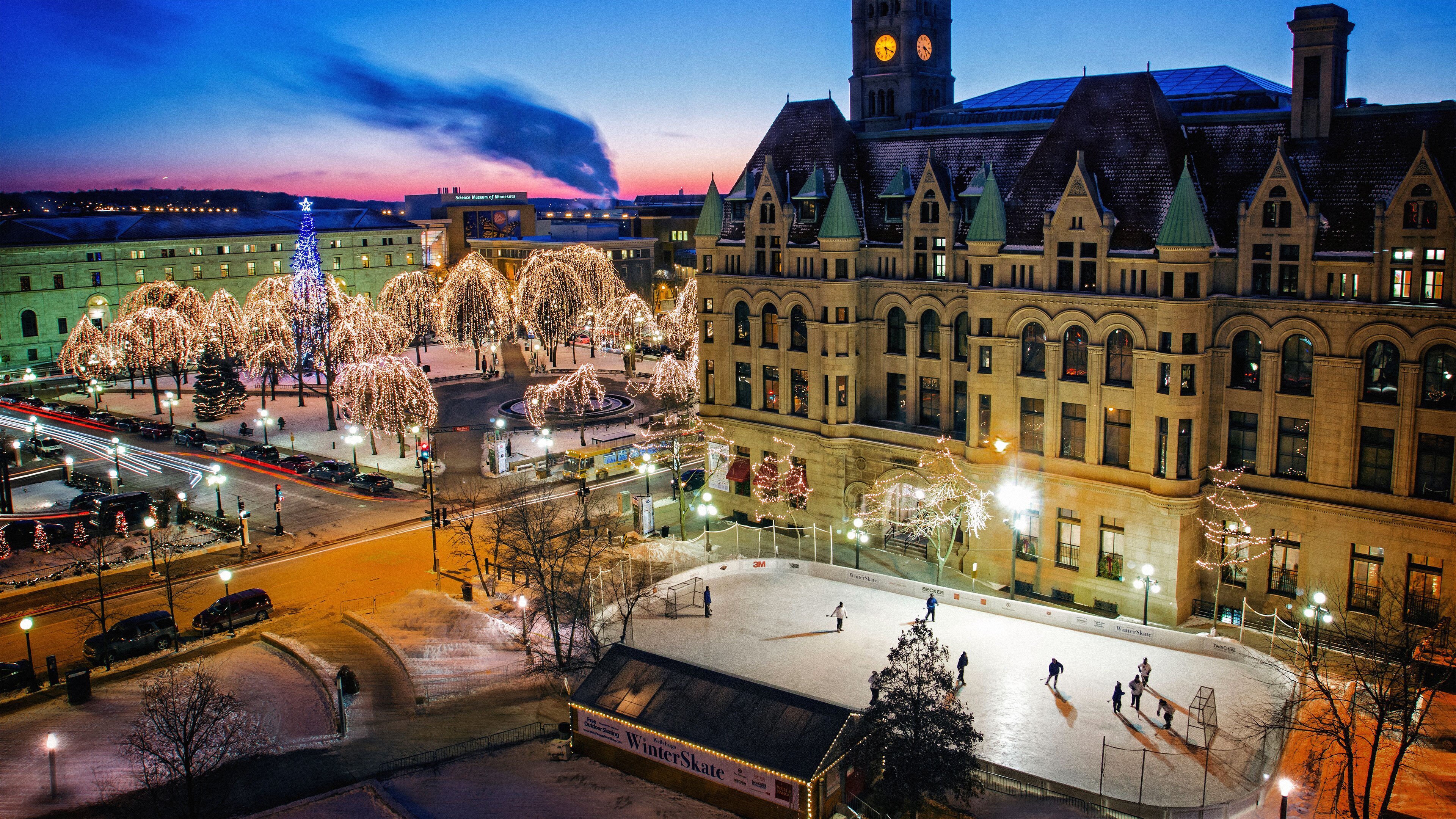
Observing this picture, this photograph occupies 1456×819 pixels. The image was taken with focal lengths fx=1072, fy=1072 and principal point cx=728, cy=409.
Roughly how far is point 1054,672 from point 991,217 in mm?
22298

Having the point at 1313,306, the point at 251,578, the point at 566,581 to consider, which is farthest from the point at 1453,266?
the point at 251,578

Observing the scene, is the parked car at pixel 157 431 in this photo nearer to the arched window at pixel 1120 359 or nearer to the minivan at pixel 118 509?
the minivan at pixel 118 509

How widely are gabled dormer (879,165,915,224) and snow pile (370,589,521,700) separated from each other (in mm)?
29434

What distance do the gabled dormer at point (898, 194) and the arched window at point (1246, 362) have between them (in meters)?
17.9

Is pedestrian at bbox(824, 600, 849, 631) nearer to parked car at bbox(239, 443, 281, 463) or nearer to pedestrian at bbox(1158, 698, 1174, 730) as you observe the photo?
pedestrian at bbox(1158, 698, 1174, 730)

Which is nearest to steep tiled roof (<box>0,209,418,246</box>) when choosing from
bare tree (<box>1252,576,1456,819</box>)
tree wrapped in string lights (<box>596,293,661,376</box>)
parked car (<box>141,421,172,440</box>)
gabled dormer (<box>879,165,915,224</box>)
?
tree wrapped in string lights (<box>596,293,661,376</box>)

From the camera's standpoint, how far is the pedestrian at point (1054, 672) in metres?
39.9

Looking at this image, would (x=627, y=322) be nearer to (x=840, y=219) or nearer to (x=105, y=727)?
(x=840, y=219)

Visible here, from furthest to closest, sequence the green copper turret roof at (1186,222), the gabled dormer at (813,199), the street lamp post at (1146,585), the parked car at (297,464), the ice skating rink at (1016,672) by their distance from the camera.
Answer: the parked car at (297,464) → the gabled dormer at (813,199) → the street lamp post at (1146,585) → the green copper turret roof at (1186,222) → the ice skating rink at (1016,672)

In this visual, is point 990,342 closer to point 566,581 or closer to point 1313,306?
point 1313,306

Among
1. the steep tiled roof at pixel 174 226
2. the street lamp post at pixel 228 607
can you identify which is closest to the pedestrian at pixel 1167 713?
the street lamp post at pixel 228 607

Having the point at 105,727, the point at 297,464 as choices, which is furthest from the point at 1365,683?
the point at 297,464

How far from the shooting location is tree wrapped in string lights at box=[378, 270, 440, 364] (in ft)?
382

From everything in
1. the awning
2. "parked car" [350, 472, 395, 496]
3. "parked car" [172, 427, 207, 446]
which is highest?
the awning
